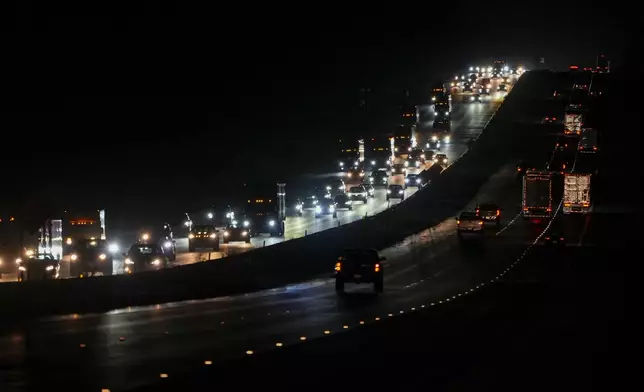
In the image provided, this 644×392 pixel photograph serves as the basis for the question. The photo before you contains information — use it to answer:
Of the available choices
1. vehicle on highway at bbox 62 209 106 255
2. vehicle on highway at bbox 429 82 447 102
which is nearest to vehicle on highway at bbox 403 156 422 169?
vehicle on highway at bbox 429 82 447 102

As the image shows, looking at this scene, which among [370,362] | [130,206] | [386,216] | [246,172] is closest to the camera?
[370,362]

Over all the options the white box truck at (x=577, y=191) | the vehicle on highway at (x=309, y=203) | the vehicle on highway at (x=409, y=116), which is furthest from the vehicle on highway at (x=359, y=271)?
the vehicle on highway at (x=409, y=116)

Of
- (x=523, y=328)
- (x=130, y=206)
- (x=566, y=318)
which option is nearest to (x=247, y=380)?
(x=523, y=328)

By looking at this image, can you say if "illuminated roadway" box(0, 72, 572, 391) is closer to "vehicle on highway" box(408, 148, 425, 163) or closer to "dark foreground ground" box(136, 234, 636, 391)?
"dark foreground ground" box(136, 234, 636, 391)

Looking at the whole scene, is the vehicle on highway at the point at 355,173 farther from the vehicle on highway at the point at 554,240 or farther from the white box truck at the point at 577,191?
the vehicle on highway at the point at 554,240

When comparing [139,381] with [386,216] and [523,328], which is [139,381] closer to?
[523,328]

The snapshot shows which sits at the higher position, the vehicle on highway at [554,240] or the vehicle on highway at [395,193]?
the vehicle on highway at [395,193]
